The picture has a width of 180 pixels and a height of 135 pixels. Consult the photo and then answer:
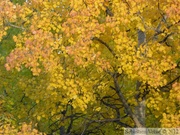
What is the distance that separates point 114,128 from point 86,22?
828 centimetres

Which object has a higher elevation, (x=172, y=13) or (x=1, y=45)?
(x=1, y=45)

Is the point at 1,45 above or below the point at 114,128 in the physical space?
above

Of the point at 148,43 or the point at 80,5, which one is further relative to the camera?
the point at 148,43

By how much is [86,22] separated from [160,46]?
8.46 ft

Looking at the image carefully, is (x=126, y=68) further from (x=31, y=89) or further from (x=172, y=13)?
(x=31, y=89)

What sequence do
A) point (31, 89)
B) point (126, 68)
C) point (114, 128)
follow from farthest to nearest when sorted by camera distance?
point (114, 128) → point (31, 89) → point (126, 68)

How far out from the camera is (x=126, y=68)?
10.5 meters

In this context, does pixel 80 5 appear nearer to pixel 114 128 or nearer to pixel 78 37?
pixel 78 37

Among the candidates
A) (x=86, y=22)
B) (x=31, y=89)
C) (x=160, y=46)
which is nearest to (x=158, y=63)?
(x=160, y=46)

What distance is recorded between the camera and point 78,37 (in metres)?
9.96

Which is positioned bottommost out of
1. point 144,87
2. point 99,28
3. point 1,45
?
point 144,87

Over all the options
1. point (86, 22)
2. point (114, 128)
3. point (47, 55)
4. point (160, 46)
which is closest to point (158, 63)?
point (160, 46)

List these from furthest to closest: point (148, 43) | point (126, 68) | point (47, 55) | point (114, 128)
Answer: point (114, 128)
point (148, 43)
point (126, 68)
point (47, 55)

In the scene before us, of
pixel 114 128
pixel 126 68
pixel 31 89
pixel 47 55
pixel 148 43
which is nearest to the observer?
pixel 47 55
